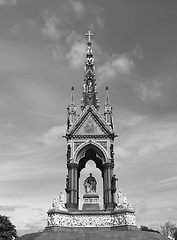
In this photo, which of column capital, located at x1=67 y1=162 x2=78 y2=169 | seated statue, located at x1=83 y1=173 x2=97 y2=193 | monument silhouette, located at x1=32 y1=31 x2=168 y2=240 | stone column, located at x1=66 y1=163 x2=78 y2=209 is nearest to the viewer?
monument silhouette, located at x1=32 y1=31 x2=168 y2=240

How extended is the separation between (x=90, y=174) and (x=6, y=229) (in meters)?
18.6

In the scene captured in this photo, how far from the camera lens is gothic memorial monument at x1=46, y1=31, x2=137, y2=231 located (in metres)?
22.7

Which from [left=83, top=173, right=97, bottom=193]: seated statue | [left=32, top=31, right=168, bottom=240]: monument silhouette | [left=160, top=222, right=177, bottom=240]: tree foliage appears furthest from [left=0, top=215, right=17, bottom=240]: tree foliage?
[left=160, top=222, right=177, bottom=240]: tree foliage

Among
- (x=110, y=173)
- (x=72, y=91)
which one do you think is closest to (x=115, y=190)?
(x=110, y=173)

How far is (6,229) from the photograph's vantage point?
3878 cm

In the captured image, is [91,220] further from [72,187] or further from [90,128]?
[90,128]

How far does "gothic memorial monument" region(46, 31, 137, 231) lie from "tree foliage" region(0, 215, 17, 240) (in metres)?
16.4

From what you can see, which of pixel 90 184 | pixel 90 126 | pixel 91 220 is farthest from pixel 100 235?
pixel 90 126

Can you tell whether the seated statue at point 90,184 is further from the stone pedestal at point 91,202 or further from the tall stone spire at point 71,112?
the tall stone spire at point 71,112

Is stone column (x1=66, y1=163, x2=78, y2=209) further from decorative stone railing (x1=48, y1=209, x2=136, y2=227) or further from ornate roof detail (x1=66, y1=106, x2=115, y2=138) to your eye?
ornate roof detail (x1=66, y1=106, x2=115, y2=138)

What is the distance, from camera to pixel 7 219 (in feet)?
132

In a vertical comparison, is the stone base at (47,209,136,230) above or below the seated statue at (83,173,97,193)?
below

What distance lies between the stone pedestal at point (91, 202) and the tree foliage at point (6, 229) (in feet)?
58.2

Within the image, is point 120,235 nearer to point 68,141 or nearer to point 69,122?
point 68,141
